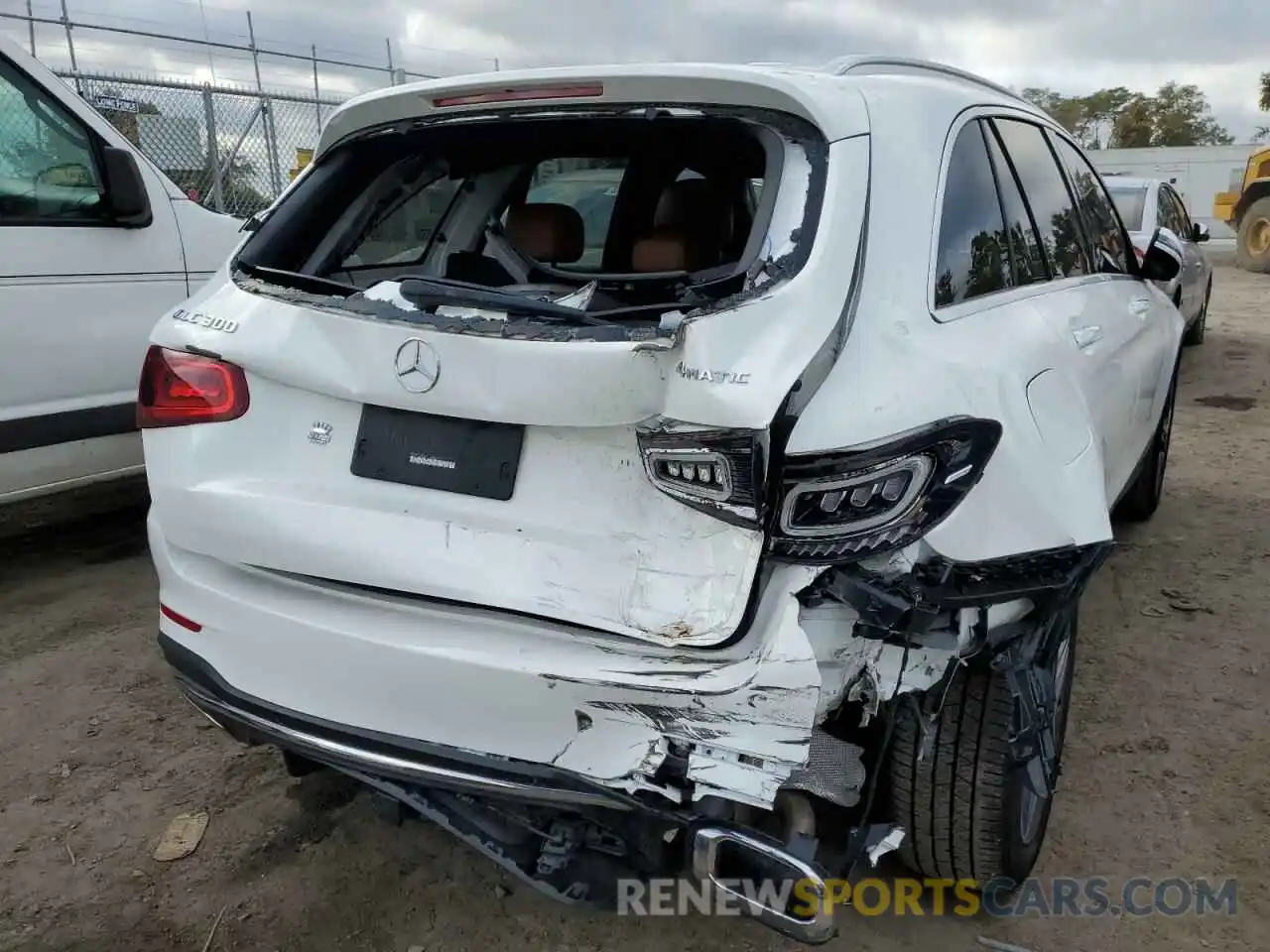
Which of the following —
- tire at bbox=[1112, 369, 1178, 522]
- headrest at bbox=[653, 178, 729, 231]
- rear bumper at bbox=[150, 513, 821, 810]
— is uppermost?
headrest at bbox=[653, 178, 729, 231]

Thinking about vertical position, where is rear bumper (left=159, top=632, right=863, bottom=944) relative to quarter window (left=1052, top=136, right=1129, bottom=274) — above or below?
below

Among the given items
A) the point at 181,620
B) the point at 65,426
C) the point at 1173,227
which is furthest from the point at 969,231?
the point at 1173,227

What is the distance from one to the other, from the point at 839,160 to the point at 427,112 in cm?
102

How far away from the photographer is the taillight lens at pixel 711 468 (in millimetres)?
1611

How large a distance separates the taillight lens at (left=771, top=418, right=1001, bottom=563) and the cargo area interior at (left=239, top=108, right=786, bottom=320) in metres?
0.67

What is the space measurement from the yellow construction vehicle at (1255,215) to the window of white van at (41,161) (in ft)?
63.5

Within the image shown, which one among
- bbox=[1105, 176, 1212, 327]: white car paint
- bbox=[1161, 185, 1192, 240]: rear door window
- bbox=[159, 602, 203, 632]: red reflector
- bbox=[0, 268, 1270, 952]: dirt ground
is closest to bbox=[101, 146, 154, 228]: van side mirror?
bbox=[0, 268, 1270, 952]: dirt ground

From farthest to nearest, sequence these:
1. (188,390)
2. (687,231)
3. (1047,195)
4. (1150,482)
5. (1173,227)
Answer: (1173,227) < (1150,482) < (1047,195) < (687,231) < (188,390)

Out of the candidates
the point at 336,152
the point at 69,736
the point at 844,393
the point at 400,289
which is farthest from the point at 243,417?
the point at 69,736

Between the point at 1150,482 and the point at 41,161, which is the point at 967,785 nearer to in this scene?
the point at 1150,482

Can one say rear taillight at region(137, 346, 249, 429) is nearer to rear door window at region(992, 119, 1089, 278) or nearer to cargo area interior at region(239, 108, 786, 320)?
cargo area interior at region(239, 108, 786, 320)

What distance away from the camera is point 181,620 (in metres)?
2.11

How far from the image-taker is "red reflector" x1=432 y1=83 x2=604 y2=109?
6.86 ft

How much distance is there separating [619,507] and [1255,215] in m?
20.4
